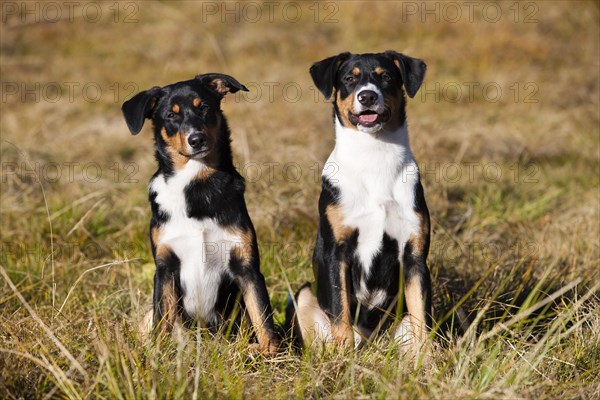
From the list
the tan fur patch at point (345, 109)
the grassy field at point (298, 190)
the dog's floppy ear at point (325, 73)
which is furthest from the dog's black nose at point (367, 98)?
the grassy field at point (298, 190)

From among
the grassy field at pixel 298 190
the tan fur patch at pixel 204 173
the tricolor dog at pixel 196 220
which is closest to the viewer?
the grassy field at pixel 298 190

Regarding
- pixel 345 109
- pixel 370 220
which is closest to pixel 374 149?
pixel 345 109

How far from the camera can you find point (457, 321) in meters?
4.68

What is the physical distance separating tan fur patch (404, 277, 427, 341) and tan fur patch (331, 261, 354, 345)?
0.35m

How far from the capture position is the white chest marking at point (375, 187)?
13.3ft

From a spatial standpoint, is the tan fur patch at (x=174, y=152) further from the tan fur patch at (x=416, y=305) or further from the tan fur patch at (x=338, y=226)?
the tan fur patch at (x=416, y=305)

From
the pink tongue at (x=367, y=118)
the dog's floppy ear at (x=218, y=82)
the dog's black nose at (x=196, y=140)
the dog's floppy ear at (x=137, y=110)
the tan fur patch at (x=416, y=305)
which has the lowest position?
the tan fur patch at (x=416, y=305)

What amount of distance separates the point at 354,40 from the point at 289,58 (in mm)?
1596

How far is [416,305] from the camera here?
4074 millimetres

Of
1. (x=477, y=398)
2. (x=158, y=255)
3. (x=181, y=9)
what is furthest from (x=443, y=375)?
(x=181, y=9)

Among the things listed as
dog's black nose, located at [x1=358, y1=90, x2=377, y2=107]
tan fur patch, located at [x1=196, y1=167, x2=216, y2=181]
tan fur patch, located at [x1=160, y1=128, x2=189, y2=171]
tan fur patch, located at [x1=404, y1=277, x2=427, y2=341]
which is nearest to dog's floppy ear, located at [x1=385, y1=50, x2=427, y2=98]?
dog's black nose, located at [x1=358, y1=90, x2=377, y2=107]

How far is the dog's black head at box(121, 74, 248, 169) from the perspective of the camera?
4.11 metres

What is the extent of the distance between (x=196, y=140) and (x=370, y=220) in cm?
108

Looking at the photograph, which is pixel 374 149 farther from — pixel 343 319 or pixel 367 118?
pixel 343 319
